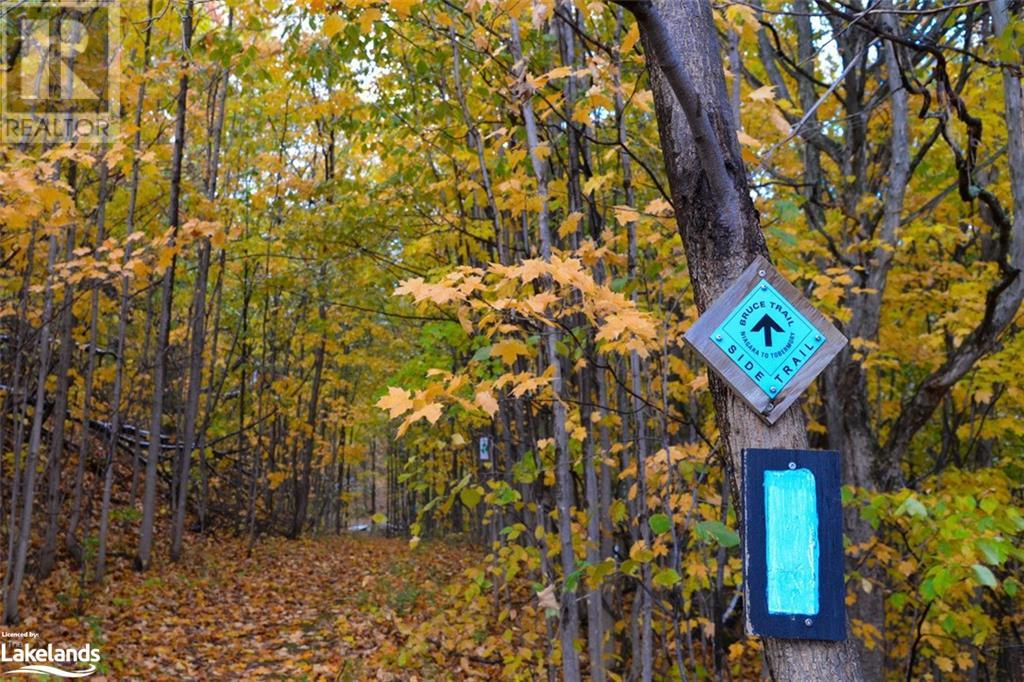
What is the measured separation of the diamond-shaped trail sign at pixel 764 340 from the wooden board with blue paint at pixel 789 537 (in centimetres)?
14

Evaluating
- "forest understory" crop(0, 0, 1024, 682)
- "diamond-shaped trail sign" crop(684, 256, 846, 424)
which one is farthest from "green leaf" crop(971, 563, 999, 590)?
"diamond-shaped trail sign" crop(684, 256, 846, 424)

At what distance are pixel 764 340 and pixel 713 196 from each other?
0.43 m

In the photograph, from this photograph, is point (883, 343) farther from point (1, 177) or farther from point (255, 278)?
point (255, 278)

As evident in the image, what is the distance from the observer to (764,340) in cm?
197

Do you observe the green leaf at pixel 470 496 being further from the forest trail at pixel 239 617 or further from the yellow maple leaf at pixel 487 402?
the forest trail at pixel 239 617

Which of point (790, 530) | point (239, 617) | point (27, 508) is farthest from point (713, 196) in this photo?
point (239, 617)

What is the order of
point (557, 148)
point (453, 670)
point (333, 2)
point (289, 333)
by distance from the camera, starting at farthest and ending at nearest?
point (289, 333) < point (453, 670) < point (557, 148) < point (333, 2)

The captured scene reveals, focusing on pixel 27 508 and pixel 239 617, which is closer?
pixel 27 508

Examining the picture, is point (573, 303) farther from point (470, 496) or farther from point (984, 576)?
point (984, 576)

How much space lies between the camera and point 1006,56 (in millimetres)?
3174

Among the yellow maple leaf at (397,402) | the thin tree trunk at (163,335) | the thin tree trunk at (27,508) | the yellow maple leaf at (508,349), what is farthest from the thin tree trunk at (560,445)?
the thin tree trunk at (163,335)

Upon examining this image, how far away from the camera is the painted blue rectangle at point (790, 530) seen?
187 centimetres

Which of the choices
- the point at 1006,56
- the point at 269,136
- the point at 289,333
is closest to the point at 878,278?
the point at 1006,56

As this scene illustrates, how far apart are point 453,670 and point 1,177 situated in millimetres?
5396
